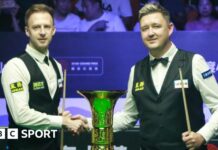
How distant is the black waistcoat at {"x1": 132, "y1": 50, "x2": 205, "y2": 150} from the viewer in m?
2.41

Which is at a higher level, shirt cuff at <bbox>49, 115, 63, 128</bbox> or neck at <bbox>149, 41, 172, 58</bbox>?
neck at <bbox>149, 41, 172, 58</bbox>

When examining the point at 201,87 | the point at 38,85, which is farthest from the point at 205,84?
the point at 38,85

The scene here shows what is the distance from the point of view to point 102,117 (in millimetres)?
2176

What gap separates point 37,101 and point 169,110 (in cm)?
75

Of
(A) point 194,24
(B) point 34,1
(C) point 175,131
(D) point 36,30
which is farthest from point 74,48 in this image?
(C) point 175,131

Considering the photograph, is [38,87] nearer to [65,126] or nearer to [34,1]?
[65,126]

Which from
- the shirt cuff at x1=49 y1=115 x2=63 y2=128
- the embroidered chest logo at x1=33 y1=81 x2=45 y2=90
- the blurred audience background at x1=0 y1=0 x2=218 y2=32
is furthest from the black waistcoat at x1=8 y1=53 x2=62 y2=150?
the blurred audience background at x1=0 y1=0 x2=218 y2=32

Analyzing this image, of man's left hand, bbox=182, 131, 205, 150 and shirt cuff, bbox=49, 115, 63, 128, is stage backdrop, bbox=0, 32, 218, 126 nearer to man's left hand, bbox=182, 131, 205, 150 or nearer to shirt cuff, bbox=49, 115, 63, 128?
shirt cuff, bbox=49, 115, 63, 128

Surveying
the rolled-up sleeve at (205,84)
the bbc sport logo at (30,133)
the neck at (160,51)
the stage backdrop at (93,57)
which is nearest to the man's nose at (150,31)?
the neck at (160,51)

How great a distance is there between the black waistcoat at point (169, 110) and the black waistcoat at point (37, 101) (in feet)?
1.78

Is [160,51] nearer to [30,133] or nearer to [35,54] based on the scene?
[35,54]

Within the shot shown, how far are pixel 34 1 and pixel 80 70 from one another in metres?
0.70

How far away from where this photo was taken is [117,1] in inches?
156

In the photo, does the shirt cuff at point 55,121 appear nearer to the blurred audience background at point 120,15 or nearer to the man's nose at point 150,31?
the man's nose at point 150,31
